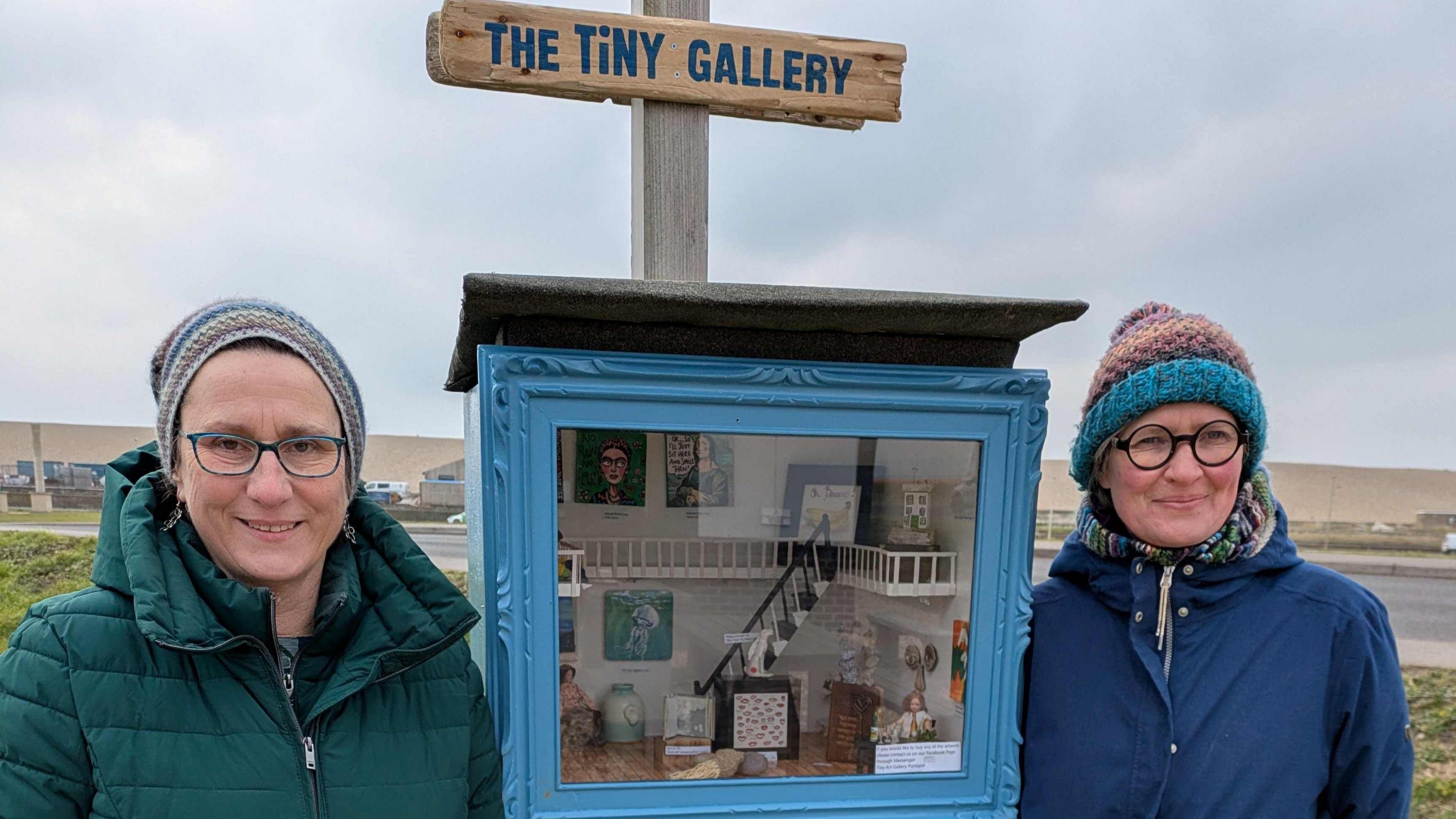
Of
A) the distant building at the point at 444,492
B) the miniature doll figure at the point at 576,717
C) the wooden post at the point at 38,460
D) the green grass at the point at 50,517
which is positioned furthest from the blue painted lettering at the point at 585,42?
the wooden post at the point at 38,460

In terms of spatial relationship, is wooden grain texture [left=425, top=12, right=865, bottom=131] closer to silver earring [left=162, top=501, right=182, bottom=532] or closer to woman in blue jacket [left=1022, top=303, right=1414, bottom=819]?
woman in blue jacket [left=1022, top=303, right=1414, bottom=819]

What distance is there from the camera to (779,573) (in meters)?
1.54

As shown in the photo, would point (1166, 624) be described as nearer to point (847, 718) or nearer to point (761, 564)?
point (847, 718)

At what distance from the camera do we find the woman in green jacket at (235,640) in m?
1.01

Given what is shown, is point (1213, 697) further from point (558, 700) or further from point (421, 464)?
point (421, 464)

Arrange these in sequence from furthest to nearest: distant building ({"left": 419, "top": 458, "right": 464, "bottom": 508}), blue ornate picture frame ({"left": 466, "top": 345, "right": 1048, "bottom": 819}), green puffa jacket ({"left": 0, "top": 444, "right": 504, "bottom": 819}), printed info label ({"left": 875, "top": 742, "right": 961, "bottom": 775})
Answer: distant building ({"left": 419, "top": 458, "right": 464, "bottom": 508}), printed info label ({"left": 875, "top": 742, "right": 961, "bottom": 775}), blue ornate picture frame ({"left": 466, "top": 345, "right": 1048, "bottom": 819}), green puffa jacket ({"left": 0, "top": 444, "right": 504, "bottom": 819})

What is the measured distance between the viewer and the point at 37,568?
4680 mm

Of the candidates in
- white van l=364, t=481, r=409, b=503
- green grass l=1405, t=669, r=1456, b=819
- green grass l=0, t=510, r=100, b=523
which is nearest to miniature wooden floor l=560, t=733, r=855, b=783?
green grass l=1405, t=669, r=1456, b=819

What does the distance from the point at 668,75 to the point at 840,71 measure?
13.2 inches

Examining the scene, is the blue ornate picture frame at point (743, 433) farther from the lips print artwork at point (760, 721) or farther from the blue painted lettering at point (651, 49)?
the blue painted lettering at point (651, 49)

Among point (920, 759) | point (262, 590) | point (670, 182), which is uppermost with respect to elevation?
point (670, 182)

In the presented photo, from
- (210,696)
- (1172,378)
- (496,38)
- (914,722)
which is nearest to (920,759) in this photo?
(914,722)

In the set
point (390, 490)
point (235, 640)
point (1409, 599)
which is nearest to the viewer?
point (235, 640)

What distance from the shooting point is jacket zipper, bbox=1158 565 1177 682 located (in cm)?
138
